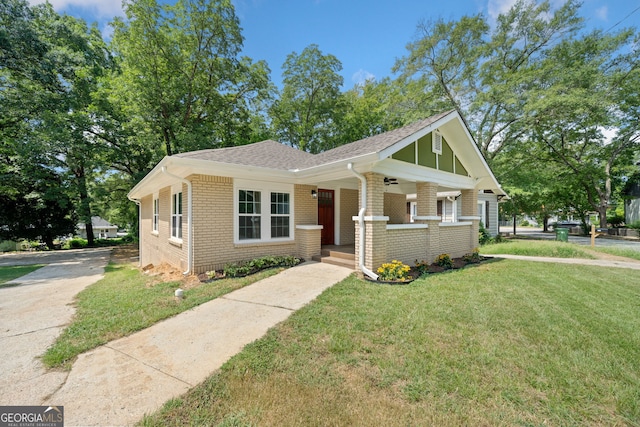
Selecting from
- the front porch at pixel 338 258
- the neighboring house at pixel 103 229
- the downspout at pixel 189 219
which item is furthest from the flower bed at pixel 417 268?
the neighboring house at pixel 103 229

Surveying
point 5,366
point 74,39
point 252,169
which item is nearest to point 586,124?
point 252,169

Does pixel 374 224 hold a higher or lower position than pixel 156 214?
lower

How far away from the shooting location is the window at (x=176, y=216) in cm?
814

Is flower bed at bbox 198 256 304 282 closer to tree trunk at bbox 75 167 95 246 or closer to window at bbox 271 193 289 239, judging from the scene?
window at bbox 271 193 289 239

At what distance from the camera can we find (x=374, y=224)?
6688 millimetres

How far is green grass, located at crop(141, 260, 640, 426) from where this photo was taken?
7.58ft

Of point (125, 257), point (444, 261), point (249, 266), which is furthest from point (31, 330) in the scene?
point (125, 257)

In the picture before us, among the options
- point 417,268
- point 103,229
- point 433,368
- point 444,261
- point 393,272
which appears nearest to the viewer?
point 433,368

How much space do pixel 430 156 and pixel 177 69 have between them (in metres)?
16.1

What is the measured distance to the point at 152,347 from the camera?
354cm

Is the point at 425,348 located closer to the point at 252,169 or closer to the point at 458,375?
the point at 458,375

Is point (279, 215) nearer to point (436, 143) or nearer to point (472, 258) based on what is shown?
point (436, 143)

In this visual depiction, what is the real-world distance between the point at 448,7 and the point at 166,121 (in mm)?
19636

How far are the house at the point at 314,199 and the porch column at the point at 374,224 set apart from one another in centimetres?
3
